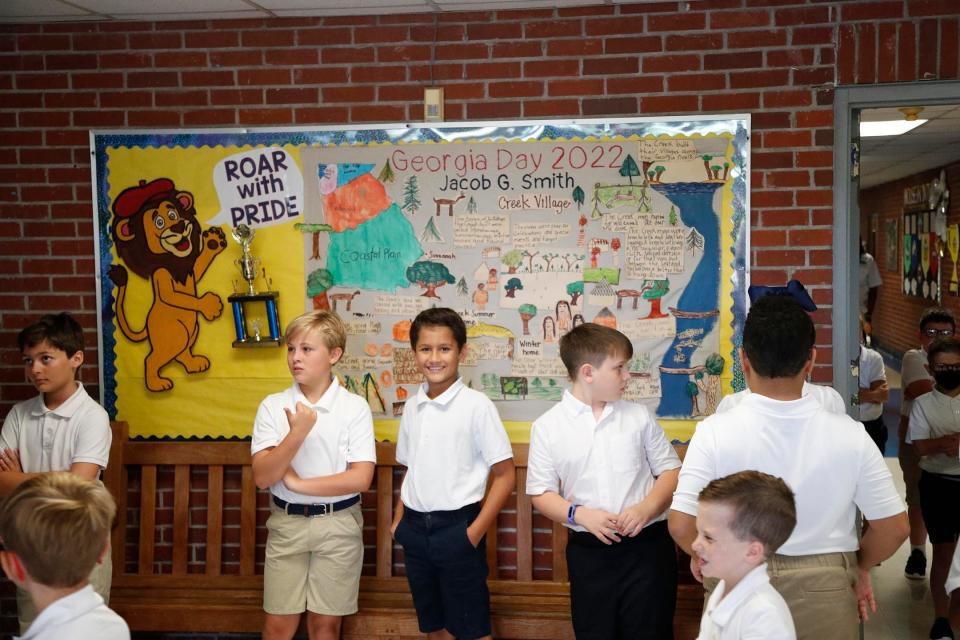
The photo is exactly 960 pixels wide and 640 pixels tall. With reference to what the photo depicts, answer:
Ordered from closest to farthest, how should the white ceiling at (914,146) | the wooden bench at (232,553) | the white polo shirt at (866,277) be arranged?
1. the wooden bench at (232,553)
2. the white ceiling at (914,146)
3. the white polo shirt at (866,277)

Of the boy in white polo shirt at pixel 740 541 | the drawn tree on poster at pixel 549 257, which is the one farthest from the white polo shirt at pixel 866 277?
the boy in white polo shirt at pixel 740 541

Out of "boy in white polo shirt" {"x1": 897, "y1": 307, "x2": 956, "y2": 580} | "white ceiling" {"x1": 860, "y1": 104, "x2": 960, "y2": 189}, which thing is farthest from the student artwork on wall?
"white ceiling" {"x1": 860, "y1": 104, "x2": 960, "y2": 189}

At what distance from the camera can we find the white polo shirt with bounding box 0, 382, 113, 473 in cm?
392

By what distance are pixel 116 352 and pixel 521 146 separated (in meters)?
2.17

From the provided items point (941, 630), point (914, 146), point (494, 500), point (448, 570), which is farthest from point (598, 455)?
point (914, 146)

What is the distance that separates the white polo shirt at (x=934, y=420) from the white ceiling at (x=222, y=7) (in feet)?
8.64

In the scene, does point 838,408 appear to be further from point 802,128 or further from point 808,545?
point 802,128

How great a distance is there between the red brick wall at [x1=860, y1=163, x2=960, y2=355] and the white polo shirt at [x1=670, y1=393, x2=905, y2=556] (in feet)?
32.5

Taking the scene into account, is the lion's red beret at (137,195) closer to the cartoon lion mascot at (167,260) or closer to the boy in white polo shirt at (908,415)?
the cartoon lion mascot at (167,260)

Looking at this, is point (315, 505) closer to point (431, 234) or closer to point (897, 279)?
point (431, 234)

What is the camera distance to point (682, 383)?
14.5 ft

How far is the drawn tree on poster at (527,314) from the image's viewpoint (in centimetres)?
450

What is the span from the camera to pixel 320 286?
4.59m

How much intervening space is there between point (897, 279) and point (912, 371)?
37.6 ft
